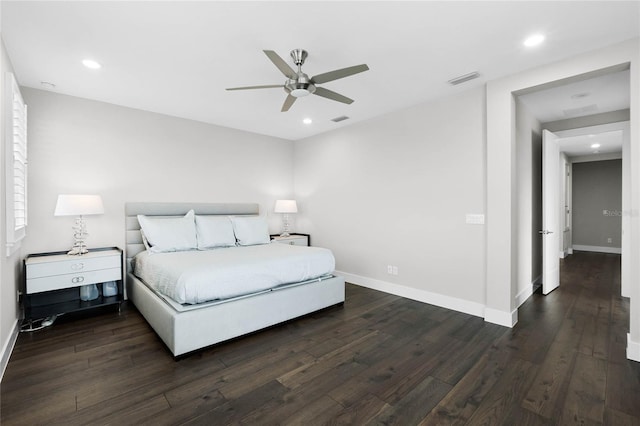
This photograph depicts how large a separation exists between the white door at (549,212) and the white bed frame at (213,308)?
298 cm

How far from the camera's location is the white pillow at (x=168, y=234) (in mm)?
3586

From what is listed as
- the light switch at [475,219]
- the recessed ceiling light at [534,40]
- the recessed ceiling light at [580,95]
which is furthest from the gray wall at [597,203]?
the recessed ceiling light at [534,40]

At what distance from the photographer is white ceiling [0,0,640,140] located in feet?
6.62

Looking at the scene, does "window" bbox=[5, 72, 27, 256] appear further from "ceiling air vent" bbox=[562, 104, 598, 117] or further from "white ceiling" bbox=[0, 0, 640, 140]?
"ceiling air vent" bbox=[562, 104, 598, 117]

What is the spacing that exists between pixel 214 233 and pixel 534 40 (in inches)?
156

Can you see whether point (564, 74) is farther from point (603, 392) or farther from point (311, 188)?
point (311, 188)

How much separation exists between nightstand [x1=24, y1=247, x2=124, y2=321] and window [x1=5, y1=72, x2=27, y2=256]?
0.41m

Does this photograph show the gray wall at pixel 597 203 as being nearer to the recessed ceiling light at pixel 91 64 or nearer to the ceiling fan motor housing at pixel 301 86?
the ceiling fan motor housing at pixel 301 86

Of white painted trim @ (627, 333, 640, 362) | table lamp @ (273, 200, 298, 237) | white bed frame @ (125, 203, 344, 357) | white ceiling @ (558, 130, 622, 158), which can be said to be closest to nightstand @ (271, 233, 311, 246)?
table lamp @ (273, 200, 298, 237)

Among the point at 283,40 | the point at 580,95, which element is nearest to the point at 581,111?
the point at 580,95

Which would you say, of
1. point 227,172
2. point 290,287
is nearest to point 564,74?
point 290,287

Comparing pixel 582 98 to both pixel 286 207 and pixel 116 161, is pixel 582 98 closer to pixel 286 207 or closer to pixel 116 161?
pixel 286 207

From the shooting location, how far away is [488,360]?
2385mm

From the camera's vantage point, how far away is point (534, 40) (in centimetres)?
238
